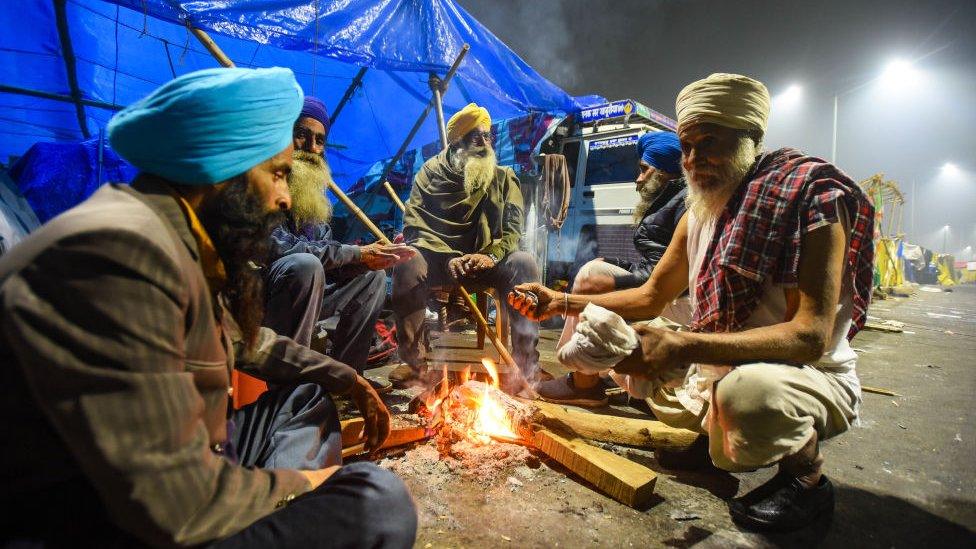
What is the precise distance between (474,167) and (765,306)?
3642 mm

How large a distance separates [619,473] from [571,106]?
299 inches

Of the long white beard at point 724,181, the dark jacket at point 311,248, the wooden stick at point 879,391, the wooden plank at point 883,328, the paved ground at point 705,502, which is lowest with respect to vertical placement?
the wooden plank at point 883,328

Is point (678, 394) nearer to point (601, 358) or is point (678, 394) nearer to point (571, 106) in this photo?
point (601, 358)

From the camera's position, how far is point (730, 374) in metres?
2.08

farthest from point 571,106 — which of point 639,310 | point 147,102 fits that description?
point 147,102

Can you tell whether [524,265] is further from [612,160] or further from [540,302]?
[612,160]

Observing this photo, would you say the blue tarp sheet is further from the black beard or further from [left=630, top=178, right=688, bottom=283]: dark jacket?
the black beard

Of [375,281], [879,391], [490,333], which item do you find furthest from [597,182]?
[375,281]

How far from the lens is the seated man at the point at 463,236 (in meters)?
4.56

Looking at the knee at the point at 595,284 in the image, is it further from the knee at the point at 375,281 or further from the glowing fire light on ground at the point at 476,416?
the knee at the point at 375,281

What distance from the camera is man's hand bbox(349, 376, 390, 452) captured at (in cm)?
206

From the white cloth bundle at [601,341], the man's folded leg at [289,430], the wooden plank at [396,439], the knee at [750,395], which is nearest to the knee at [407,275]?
the wooden plank at [396,439]

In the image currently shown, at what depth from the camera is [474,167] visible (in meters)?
5.27

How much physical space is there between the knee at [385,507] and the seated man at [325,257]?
2.21m
